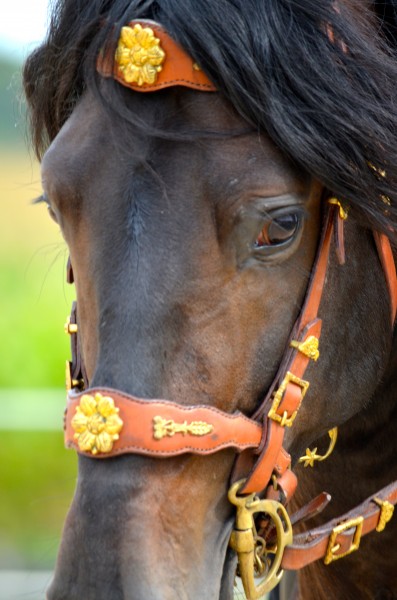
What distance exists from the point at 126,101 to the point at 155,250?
29cm

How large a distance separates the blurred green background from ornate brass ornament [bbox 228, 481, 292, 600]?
7.99ft

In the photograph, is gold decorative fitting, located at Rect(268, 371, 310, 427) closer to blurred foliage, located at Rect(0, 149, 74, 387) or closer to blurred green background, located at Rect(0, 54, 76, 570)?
blurred green background, located at Rect(0, 54, 76, 570)

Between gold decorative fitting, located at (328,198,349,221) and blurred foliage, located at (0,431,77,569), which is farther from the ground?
gold decorative fitting, located at (328,198,349,221)

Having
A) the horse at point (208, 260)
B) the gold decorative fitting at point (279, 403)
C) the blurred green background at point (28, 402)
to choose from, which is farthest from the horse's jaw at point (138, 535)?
the blurred green background at point (28, 402)

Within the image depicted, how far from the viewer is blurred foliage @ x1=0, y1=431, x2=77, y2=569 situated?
5095mm

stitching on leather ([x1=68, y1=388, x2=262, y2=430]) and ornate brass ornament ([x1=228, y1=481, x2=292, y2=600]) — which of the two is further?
ornate brass ornament ([x1=228, y1=481, x2=292, y2=600])

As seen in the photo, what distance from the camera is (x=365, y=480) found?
7.07ft

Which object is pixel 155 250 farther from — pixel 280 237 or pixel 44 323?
pixel 44 323

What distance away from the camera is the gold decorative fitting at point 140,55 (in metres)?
1.62

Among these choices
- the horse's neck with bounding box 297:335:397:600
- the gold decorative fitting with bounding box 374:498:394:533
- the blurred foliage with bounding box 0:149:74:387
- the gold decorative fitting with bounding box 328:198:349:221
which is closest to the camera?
the gold decorative fitting with bounding box 328:198:349:221

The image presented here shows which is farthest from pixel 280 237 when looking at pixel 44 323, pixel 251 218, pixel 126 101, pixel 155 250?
pixel 44 323

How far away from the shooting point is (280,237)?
161 centimetres

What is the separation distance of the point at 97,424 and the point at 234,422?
23 centimetres

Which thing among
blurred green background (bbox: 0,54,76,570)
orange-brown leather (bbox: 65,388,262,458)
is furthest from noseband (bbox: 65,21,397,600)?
blurred green background (bbox: 0,54,76,570)
